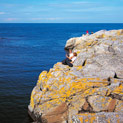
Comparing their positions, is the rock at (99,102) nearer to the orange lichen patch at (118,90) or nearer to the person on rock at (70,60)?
the orange lichen patch at (118,90)

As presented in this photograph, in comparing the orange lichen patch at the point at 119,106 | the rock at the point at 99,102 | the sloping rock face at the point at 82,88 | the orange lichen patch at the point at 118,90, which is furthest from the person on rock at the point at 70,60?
the orange lichen patch at the point at 119,106

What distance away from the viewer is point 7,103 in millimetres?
22016

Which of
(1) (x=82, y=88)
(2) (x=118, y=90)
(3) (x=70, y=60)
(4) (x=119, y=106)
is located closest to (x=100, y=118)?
(4) (x=119, y=106)

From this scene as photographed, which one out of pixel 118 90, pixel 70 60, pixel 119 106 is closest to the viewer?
pixel 119 106

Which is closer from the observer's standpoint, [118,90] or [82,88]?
[118,90]

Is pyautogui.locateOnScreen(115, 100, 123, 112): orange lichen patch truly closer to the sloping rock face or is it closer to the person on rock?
the sloping rock face

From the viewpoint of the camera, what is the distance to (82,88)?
50.9 feet

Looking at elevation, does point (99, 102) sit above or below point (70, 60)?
below

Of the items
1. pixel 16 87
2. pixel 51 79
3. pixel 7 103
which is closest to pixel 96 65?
pixel 51 79

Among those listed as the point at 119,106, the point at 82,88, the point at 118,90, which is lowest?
the point at 119,106

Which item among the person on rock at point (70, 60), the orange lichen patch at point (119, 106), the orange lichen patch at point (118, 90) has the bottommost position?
the orange lichen patch at point (119, 106)

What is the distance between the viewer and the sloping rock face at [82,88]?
14297 mm

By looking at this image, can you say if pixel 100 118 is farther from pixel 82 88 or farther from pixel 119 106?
pixel 82 88

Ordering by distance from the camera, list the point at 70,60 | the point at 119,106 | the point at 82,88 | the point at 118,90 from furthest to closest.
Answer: the point at 70,60, the point at 82,88, the point at 118,90, the point at 119,106
